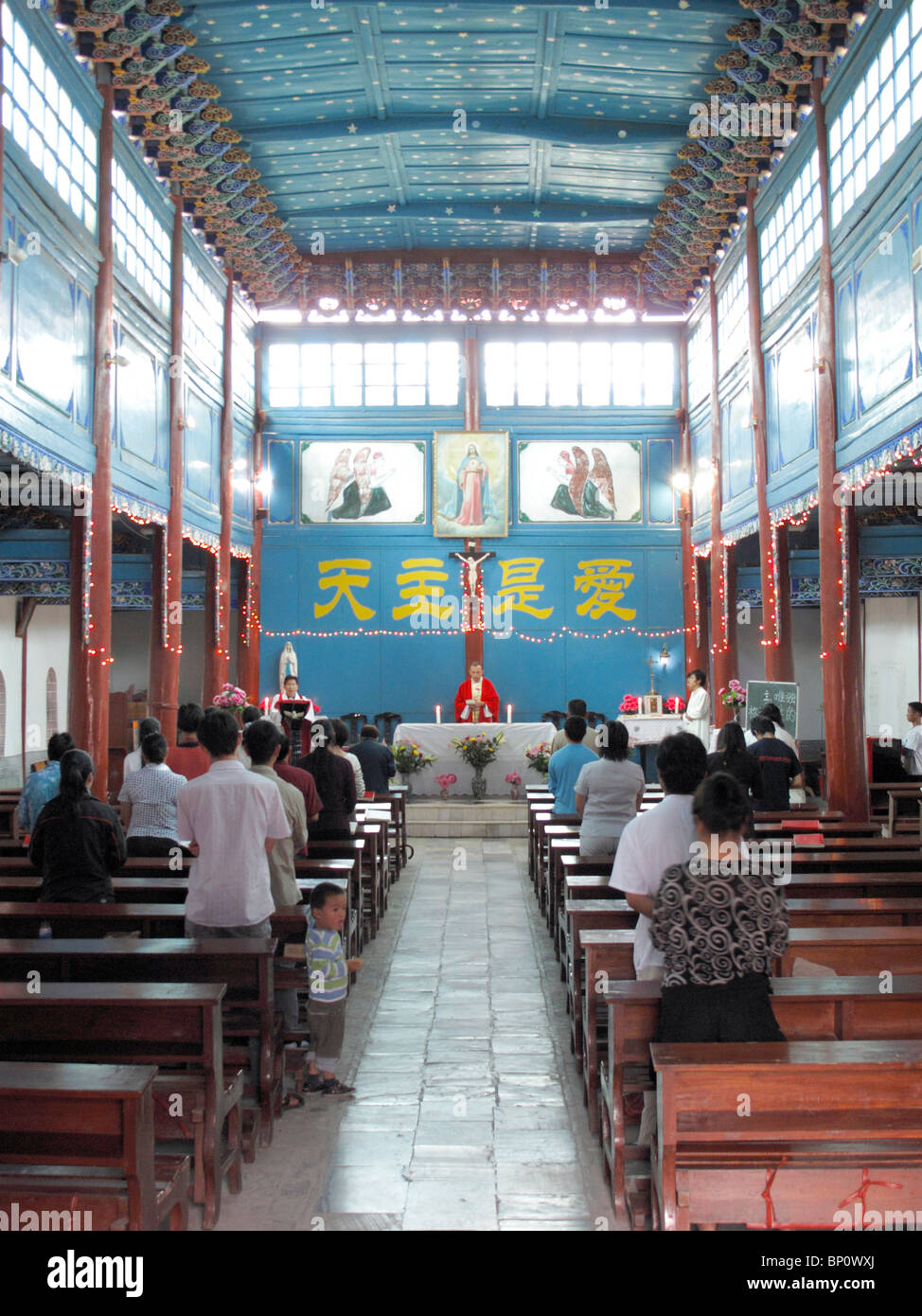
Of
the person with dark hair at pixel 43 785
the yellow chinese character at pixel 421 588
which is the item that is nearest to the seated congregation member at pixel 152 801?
the person with dark hair at pixel 43 785

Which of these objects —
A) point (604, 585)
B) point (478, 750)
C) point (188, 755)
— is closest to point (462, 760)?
point (478, 750)

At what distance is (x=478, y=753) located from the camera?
15.2 metres

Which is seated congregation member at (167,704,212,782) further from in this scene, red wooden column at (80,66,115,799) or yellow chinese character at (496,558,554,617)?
yellow chinese character at (496,558,554,617)

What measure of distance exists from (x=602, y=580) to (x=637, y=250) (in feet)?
19.8

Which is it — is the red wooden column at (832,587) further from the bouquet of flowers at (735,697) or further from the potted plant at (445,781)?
the potted plant at (445,781)

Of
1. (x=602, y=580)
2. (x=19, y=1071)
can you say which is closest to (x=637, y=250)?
(x=602, y=580)

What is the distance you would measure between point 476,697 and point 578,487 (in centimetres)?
481

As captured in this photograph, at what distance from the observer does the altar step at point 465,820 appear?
47.6 ft

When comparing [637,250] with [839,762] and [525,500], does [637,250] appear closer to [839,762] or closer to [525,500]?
[525,500]

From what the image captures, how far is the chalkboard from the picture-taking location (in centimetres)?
1236

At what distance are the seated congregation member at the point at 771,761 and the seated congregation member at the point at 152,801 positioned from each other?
482 centimetres

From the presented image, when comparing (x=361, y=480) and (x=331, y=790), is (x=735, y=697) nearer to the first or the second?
(x=331, y=790)

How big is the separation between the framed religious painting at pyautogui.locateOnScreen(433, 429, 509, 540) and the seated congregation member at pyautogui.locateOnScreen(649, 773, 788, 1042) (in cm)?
1664

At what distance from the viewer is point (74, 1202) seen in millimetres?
3012
